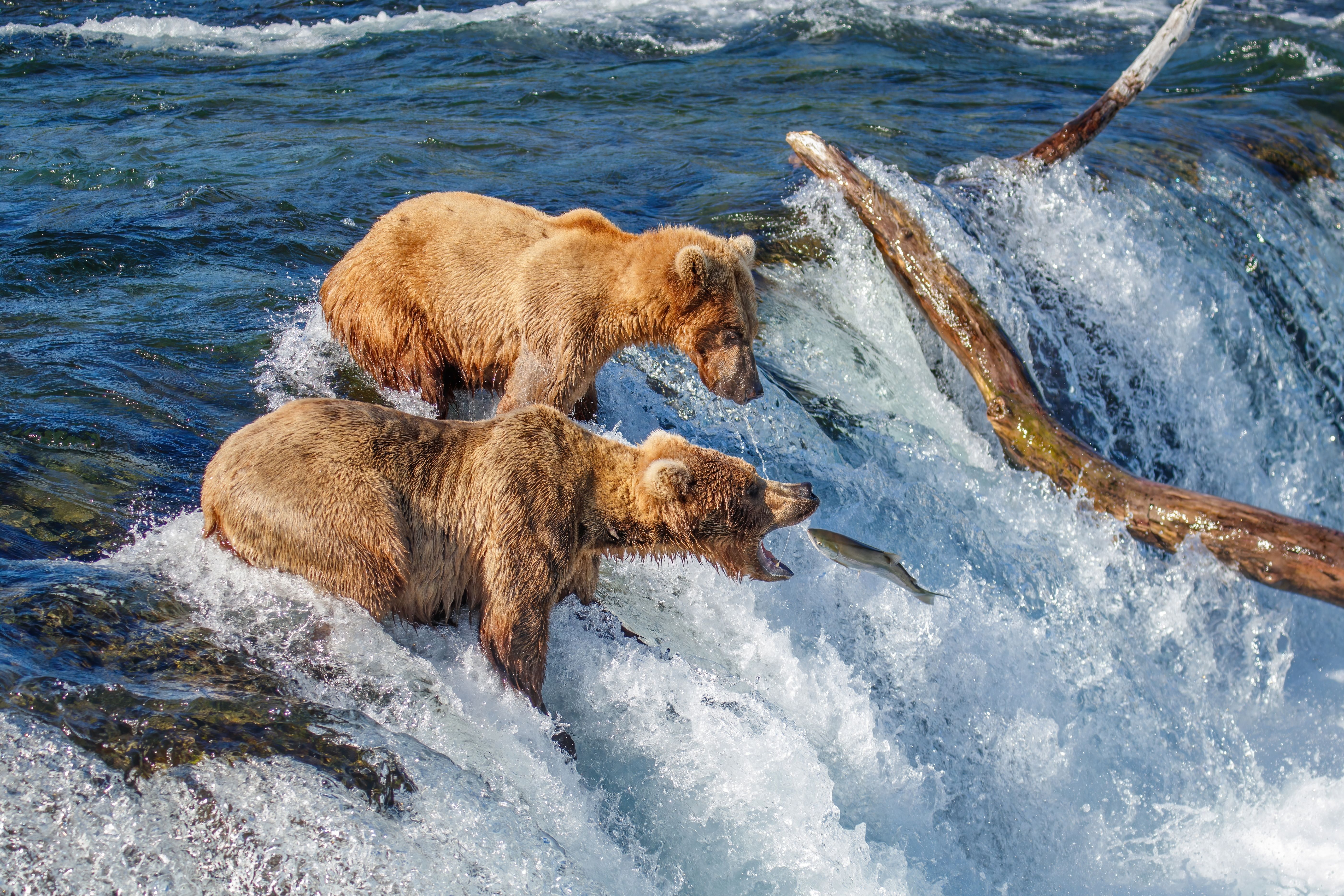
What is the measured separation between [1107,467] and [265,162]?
739 centimetres

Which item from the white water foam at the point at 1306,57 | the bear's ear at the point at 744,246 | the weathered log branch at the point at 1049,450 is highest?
the white water foam at the point at 1306,57

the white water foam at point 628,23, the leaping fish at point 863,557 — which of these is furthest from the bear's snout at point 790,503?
the white water foam at point 628,23

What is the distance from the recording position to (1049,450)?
6.51 metres

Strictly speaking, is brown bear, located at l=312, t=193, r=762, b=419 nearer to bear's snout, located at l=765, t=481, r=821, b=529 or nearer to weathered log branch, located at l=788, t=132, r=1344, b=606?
bear's snout, located at l=765, t=481, r=821, b=529

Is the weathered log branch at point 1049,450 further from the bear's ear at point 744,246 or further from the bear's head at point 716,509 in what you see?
the bear's head at point 716,509

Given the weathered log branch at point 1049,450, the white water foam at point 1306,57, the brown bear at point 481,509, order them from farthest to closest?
the white water foam at point 1306,57, the weathered log branch at point 1049,450, the brown bear at point 481,509

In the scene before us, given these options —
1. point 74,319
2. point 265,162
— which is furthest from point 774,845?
point 265,162

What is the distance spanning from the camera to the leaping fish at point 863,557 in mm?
4883

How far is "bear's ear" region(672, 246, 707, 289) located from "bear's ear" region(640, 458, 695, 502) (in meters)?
1.44

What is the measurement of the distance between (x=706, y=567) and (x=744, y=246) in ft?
6.00

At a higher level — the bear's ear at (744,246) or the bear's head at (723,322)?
the bear's ear at (744,246)

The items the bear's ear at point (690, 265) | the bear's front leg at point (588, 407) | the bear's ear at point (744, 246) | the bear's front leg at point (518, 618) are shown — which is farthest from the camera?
the bear's front leg at point (588, 407)

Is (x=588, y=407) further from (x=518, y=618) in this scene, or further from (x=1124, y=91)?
(x=1124, y=91)

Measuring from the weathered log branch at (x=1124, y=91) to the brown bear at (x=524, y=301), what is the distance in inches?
179
